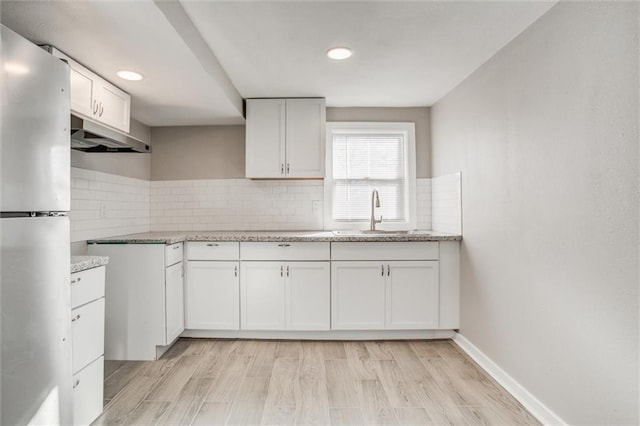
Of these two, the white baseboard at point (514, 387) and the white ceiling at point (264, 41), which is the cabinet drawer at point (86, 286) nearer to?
the white ceiling at point (264, 41)

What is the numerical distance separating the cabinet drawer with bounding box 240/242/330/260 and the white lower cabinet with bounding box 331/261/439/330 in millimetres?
164

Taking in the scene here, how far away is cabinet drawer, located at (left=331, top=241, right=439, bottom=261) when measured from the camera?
2959 millimetres

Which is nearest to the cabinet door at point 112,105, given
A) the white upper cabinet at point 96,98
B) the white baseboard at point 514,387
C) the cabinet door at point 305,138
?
the white upper cabinet at point 96,98

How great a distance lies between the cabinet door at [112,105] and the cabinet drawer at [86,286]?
1.05 metres

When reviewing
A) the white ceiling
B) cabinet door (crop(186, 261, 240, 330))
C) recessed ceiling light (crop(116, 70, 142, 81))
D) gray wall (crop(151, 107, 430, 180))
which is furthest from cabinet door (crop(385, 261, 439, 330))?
recessed ceiling light (crop(116, 70, 142, 81))

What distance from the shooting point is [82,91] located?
2.09m

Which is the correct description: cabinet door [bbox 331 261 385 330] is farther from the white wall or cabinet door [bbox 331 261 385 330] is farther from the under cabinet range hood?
the under cabinet range hood

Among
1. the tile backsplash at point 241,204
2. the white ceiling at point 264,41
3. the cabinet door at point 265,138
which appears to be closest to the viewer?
the white ceiling at point 264,41

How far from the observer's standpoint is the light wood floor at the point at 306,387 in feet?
6.20

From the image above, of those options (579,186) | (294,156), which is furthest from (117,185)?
(579,186)

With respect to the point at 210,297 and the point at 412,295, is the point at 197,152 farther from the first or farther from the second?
the point at 412,295

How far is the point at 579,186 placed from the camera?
1632 mm

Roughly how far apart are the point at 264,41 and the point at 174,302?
2091 millimetres

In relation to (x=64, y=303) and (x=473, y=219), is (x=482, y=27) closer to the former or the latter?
(x=473, y=219)
